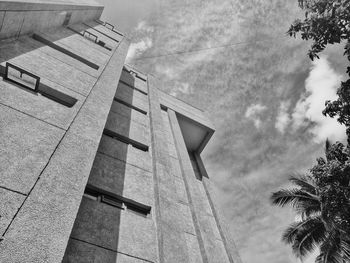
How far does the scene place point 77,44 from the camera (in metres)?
15.3

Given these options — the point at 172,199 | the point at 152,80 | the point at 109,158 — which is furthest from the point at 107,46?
the point at 172,199

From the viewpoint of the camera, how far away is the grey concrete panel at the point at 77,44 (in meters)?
13.6

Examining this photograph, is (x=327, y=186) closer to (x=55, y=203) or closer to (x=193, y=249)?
(x=193, y=249)

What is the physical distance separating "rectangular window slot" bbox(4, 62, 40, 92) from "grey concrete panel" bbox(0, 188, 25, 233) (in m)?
4.79

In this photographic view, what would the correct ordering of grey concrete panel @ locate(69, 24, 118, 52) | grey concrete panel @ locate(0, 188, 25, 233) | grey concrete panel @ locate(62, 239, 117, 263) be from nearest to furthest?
grey concrete panel @ locate(0, 188, 25, 233) < grey concrete panel @ locate(62, 239, 117, 263) < grey concrete panel @ locate(69, 24, 118, 52)

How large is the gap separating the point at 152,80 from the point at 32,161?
16679mm

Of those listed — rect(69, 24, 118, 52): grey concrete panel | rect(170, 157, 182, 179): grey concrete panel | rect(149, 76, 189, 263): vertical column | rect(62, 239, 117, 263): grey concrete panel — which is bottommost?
rect(170, 157, 182, 179): grey concrete panel

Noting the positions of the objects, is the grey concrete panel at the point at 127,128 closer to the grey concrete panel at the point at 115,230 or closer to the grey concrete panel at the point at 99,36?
the grey concrete panel at the point at 115,230

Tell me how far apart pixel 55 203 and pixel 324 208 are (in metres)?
14.8

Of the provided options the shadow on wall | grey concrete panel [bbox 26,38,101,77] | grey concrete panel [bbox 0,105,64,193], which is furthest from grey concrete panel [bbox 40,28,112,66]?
grey concrete panel [bbox 0,105,64,193]

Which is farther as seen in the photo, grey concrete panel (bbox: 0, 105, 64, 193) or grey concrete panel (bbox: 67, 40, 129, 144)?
grey concrete panel (bbox: 67, 40, 129, 144)

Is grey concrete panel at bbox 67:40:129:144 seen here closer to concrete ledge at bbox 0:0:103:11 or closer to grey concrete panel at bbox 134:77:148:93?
concrete ledge at bbox 0:0:103:11

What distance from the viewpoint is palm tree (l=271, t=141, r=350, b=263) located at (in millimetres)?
13141

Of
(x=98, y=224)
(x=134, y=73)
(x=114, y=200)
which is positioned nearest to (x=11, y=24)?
(x=114, y=200)
